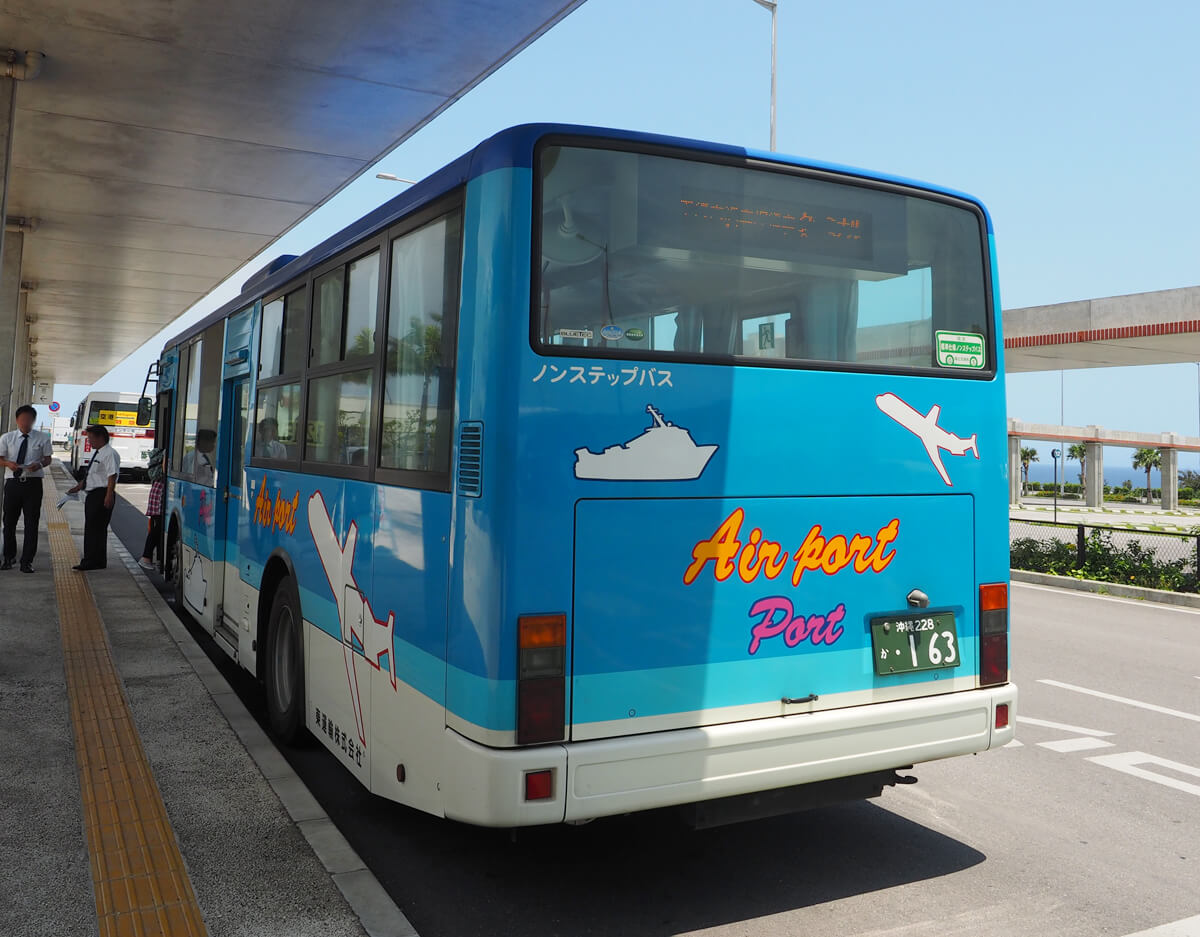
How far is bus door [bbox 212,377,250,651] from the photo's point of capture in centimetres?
→ 727

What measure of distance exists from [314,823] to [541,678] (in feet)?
6.09

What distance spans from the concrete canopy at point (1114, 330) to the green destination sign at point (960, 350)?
13.1m

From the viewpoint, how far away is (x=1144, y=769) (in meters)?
6.16

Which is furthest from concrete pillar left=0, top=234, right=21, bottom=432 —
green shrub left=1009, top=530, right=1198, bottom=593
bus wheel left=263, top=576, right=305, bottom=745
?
green shrub left=1009, top=530, right=1198, bottom=593

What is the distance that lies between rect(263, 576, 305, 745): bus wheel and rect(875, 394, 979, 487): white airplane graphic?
3.47m

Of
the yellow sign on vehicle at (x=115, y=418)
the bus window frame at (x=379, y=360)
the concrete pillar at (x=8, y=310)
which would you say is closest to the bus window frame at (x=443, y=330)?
the bus window frame at (x=379, y=360)

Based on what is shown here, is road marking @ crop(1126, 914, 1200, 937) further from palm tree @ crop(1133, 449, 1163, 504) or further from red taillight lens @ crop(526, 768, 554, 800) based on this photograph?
palm tree @ crop(1133, 449, 1163, 504)

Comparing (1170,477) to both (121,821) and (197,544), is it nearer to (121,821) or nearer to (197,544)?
(197,544)

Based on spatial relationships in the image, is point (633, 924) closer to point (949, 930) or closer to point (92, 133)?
point (949, 930)

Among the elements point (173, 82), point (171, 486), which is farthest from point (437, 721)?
point (173, 82)

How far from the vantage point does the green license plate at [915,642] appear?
436 centimetres

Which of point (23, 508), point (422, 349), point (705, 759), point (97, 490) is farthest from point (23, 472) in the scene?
point (705, 759)

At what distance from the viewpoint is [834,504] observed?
4285mm

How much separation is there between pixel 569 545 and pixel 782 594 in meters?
1.00
